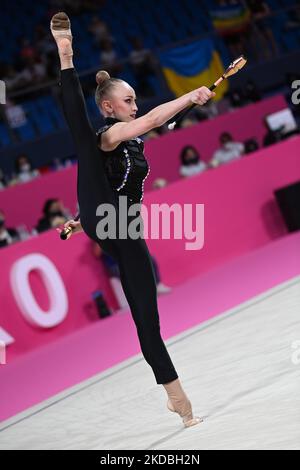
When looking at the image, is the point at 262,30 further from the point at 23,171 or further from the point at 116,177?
the point at 116,177

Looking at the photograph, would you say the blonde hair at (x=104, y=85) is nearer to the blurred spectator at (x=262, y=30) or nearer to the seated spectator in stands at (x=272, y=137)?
the seated spectator in stands at (x=272, y=137)

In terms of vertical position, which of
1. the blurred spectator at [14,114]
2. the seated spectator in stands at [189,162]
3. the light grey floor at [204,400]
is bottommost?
the light grey floor at [204,400]

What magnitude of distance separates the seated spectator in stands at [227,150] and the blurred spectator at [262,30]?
14.2 ft

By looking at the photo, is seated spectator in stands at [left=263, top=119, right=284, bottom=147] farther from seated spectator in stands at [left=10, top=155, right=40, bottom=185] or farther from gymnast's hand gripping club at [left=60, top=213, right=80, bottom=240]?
gymnast's hand gripping club at [left=60, top=213, right=80, bottom=240]

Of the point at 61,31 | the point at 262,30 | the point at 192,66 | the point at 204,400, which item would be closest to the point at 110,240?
the point at 61,31

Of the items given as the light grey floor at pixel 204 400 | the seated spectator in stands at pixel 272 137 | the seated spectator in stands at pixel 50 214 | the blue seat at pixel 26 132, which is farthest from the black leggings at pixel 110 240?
the blue seat at pixel 26 132

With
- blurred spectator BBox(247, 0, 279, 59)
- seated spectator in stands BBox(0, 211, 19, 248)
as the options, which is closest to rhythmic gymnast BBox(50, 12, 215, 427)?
seated spectator in stands BBox(0, 211, 19, 248)

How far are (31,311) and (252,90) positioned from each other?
25.4 feet

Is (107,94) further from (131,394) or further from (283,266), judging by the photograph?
(283,266)

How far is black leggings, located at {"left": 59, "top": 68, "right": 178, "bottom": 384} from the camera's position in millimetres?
4176

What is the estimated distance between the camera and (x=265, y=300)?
745 centimetres

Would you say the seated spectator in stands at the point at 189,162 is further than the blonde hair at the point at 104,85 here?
Yes

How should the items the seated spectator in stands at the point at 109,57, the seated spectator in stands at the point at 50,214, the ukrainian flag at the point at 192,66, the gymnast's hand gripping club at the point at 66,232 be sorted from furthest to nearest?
the ukrainian flag at the point at 192,66 < the seated spectator in stands at the point at 109,57 < the seated spectator in stands at the point at 50,214 < the gymnast's hand gripping club at the point at 66,232

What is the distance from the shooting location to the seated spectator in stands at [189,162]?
1280 cm
